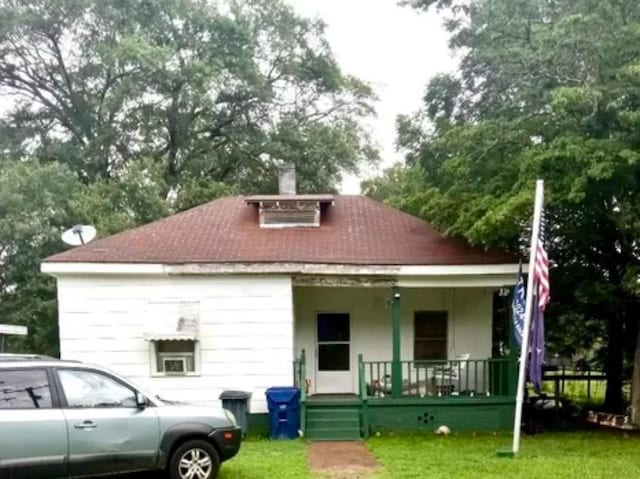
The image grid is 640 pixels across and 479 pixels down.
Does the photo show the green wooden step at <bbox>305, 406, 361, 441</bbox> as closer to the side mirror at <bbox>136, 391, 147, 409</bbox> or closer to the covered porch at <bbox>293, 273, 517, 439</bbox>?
the covered porch at <bbox>293, 273, 517, 439</bbox>

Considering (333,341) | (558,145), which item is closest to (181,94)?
(333,341)

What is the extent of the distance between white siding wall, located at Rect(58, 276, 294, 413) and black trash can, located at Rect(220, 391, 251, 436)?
2.07ft

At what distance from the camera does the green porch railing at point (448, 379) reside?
12.9 m

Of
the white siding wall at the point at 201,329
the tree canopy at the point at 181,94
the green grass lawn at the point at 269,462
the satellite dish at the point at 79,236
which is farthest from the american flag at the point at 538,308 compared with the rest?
the tree canopy at the point at 181,94

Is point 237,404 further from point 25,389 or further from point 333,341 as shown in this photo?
point 25,389

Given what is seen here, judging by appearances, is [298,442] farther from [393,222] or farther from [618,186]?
[618,186]

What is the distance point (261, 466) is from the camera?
937 cm

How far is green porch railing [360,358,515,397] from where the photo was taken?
1286 cm

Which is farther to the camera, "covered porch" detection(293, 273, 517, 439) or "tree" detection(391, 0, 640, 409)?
"covered porch" detection(293, 273, 517, 439)

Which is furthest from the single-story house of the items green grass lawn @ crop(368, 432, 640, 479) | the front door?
green grass lawn @ crop(368, 432, 640, 479)

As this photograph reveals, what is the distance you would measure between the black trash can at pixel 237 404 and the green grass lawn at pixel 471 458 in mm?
483

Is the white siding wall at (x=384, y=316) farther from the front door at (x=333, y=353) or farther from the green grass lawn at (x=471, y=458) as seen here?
the green grass lawn at (x=471, y=458)

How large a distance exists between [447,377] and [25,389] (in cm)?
838

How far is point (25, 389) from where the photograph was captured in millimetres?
7340
